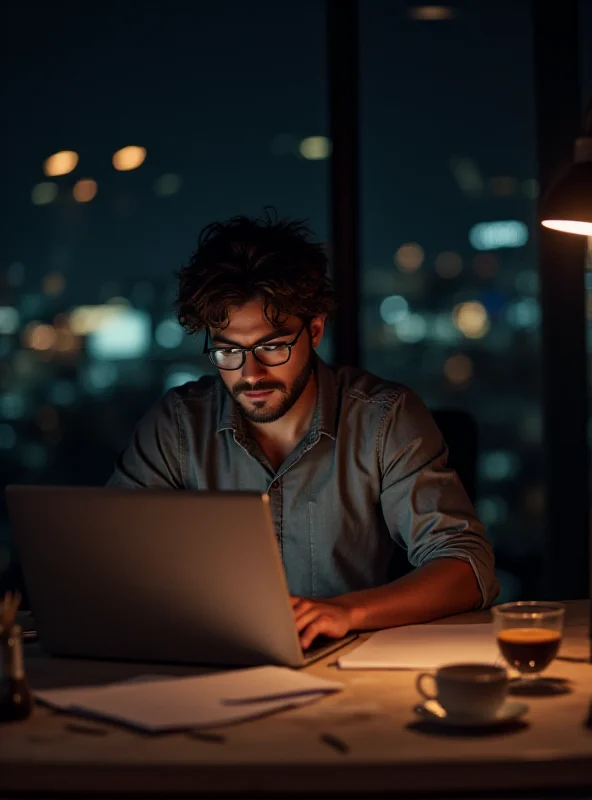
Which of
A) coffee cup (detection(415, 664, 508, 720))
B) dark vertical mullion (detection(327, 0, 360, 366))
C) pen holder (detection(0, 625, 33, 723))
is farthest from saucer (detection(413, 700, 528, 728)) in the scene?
dark vertical mullion (detection(327, 0, 360, 366))

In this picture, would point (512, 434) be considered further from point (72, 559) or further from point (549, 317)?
point (72, 559)

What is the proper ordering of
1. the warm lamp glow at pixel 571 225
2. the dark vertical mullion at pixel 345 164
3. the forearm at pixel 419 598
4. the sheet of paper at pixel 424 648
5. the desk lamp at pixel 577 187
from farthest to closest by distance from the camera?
the dark vertical mullion at pixel 345 164, the warm lamp glow at pixel 571 225, the forearm at pixel 419 598, the desk lamp at pixel 577 187, the sheet of paper at pixel 424 648

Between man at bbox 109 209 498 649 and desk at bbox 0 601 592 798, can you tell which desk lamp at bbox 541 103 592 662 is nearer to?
man at bbox 109 209 498 649

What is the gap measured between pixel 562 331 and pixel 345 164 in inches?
34.1

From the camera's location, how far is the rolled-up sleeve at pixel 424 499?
217cm

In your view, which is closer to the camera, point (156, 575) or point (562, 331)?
point (156, 575)

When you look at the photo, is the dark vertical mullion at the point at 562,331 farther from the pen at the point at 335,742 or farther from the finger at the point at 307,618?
the pen at the point at 335,742

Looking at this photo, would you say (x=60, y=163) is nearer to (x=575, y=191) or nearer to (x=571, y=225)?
(x=571, y=225)

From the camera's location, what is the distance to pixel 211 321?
2.40m

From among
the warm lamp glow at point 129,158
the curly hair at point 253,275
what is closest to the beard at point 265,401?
the curly hair at point 253,275

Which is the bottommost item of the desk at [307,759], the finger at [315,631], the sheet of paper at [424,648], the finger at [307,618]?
the desk at [307,759]

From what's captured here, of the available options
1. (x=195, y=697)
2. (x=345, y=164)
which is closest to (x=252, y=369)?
(x=195, y=697)

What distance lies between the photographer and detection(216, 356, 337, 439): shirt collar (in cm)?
245

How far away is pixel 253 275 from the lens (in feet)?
8.02
